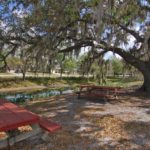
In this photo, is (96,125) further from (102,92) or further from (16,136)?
(102,92)

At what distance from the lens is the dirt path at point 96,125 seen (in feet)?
21.0

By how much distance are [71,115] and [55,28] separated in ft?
11.7

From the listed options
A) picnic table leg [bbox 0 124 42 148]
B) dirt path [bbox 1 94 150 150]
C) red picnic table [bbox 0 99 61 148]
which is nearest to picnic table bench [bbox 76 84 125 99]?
dirt path [bbox 1 94 150 150]

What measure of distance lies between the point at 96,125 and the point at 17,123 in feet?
11.0

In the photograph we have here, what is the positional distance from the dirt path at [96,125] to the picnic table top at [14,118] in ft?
2.52

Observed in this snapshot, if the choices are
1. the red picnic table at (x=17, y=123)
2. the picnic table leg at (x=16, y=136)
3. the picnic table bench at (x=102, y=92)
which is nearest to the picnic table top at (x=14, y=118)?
the red picnic table at (x=17, y=123)

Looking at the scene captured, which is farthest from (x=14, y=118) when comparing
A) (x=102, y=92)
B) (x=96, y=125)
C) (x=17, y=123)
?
(x=102, y=92)

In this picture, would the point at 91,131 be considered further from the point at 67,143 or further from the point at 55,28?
the point at 55,28

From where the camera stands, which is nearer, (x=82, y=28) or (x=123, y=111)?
(x=123, y=111)

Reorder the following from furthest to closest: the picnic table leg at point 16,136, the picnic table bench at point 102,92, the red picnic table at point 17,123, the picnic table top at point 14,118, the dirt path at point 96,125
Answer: the picnic table bench at point 102,92, the dirt path at point 96,125, the picnic table leg at point 16,136, the red picnic table at point 17,123, the picnic table top at point 14,118

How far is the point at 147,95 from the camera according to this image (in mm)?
14734

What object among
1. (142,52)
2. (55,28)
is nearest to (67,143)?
(55,28)

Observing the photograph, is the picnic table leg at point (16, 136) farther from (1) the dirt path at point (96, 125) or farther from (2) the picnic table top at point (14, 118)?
(2) the picnic table top at point (14, 118)

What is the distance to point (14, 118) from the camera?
211 inches
